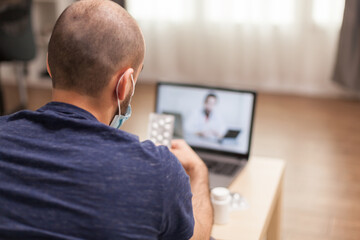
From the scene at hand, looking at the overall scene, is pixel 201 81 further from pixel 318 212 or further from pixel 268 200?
pixel 268 200

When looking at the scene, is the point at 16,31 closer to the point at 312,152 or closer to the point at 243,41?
the point at 243,41

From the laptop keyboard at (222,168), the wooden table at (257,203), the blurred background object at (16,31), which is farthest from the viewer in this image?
the blurred background object at (16,31)

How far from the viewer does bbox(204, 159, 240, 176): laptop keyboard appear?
162 cm

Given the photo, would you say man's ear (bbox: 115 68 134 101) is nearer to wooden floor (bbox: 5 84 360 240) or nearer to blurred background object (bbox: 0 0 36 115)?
wooden floor (bbox: 5 84 360 240)

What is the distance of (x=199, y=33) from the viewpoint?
170 inches

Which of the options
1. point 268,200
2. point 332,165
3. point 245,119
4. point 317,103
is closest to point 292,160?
point 332,165

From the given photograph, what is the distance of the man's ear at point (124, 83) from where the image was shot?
0.92m

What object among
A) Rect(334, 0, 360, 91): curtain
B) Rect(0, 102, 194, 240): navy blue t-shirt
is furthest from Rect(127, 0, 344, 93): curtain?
Rect(0, 102, 194, 240): navy blue t-shirt

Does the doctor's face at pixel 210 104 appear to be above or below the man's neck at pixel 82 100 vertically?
below

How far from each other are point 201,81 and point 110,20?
352 centimetres

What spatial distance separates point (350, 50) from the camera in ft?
12.4

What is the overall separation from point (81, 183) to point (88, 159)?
42mm

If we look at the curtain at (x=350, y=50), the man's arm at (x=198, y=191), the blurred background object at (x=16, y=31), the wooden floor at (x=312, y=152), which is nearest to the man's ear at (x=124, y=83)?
the man's arm at (x=198, y=191)

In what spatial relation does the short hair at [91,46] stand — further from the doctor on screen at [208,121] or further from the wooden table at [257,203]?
the doctor on screen at [208,121]
